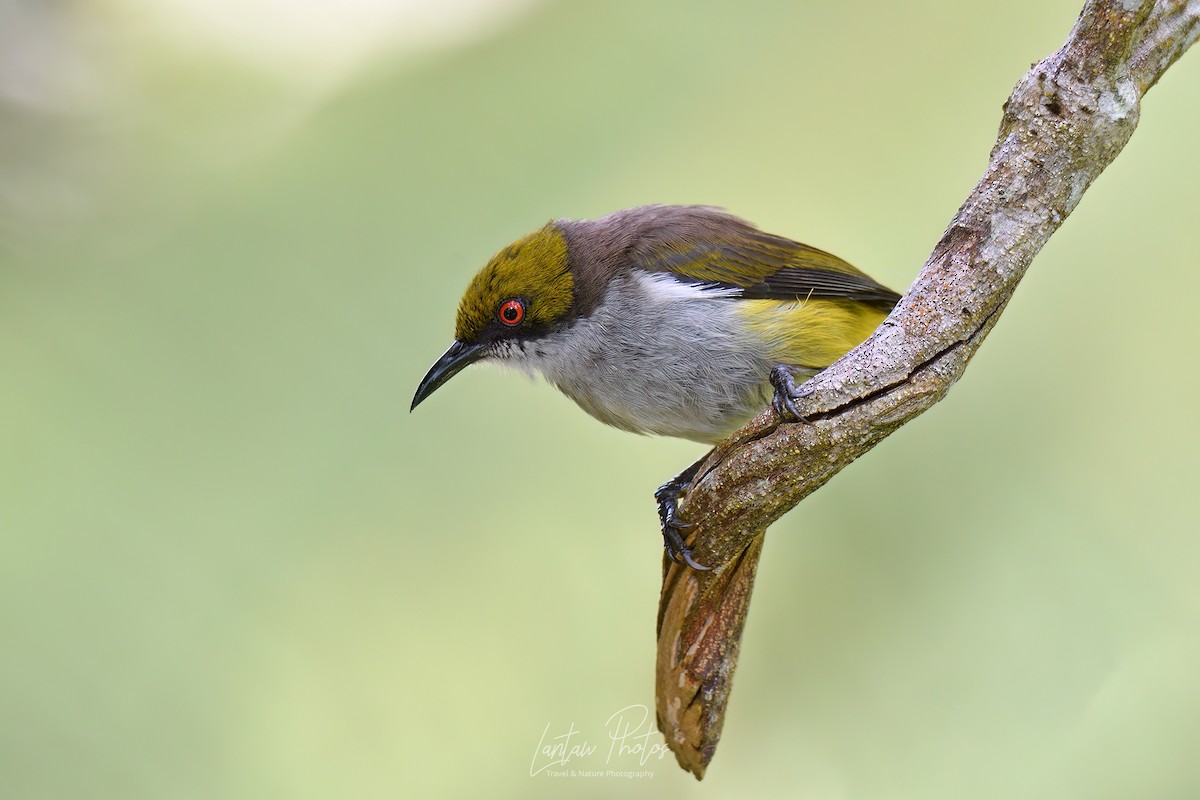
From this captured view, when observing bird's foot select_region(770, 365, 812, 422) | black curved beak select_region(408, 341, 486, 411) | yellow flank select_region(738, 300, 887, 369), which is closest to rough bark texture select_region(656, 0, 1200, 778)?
bird's foot select_region(770, 365, 812, 422)

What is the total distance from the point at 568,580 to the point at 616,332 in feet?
4.97

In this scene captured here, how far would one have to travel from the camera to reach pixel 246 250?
4.94 metres

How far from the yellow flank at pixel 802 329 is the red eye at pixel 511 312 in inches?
33.1

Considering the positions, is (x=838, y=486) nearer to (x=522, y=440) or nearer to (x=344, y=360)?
(x=522, y=440)

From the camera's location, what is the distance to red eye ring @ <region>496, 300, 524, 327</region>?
396 cm

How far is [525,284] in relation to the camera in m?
3.95

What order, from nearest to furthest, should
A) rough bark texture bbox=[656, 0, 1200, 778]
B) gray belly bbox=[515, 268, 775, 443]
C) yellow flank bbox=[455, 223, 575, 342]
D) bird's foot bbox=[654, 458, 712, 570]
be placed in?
rough bark texture bbox=[656, 0, 1200, 778] → bird's foot bbox=[654, 458, 712, 570] → gray belly bbox=[515, 268, 775, 443] → yellow flank bbox=[455, 223, 575, 342]

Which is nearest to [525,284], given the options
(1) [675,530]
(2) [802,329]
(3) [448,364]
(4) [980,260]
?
(3) [448,364]

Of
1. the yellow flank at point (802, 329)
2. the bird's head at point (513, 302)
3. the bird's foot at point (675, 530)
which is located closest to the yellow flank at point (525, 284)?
the bird's head at point (513, 302)

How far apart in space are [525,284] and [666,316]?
587 mm

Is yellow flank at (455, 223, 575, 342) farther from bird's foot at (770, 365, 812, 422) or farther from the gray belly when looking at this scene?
bird's foot at (770, 365, 812, 422)

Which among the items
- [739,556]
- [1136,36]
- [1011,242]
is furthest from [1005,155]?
[739,556]

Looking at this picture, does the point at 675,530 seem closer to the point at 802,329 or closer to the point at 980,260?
the point at 802,329

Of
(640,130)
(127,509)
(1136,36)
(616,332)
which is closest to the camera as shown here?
(1136,36)
